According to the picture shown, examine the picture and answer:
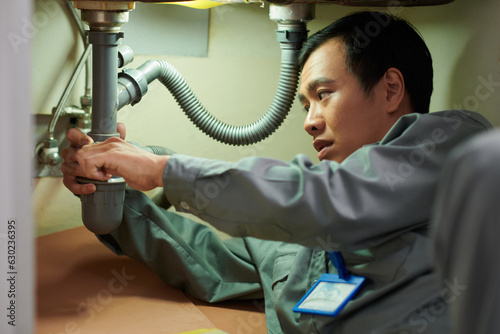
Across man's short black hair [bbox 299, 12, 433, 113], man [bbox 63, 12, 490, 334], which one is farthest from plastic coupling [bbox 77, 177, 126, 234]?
man's short black hair [bbox 299, 12, 433, 113]

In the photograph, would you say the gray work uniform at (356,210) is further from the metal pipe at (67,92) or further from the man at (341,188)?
the metal pipe at (67,92)

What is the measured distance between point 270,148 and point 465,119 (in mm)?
760

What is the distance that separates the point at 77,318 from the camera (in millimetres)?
1091

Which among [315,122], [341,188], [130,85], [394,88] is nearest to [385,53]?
[394,88]

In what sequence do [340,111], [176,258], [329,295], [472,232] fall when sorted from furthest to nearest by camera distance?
[176,258] < [340,111] < [329,295] < [472,232]

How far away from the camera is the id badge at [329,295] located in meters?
0.93

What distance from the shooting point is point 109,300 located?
1.18 meters

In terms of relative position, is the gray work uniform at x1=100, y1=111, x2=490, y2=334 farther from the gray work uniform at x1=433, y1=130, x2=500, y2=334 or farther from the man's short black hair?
the gray work uniform at x1=433, y1=130, x2=500, y2=334

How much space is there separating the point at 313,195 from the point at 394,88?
39cm

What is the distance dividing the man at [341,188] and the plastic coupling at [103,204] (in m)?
0.02

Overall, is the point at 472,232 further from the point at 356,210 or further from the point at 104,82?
the point at 104,82

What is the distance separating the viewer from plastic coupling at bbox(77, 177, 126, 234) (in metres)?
1.02

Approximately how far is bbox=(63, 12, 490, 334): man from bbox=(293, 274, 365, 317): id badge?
17mm

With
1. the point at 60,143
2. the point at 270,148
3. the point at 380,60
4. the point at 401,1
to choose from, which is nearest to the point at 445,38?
the point at 401,1
